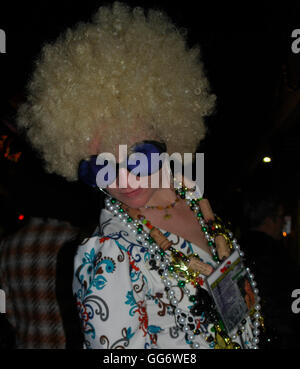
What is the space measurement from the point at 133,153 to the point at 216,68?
3.25 metres

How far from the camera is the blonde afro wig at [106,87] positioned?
123 cm

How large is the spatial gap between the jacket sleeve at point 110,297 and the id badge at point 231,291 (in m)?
0.28

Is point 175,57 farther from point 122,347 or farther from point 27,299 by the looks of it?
point 27,299

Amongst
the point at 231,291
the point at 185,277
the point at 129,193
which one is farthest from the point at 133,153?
the point at 231,291

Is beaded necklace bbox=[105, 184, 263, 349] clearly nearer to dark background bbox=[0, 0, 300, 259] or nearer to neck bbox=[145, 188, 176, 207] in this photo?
neck bbox=[145, 188, 176, 207]

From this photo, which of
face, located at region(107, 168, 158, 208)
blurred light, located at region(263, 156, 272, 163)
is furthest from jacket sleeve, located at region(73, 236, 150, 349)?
blurred light, located at region(263, 156, 272, 163)

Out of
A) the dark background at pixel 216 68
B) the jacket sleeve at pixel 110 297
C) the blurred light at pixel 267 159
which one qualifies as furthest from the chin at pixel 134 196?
the blurred light at pixel 267 159

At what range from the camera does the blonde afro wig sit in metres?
1.23

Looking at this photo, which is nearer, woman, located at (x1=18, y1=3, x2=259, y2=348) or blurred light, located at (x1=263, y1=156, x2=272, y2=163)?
woman, located at (x1=18, y1=3, x2=259, y2=348)

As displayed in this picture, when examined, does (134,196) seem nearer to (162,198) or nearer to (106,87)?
(162,198)

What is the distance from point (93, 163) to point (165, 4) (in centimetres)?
237

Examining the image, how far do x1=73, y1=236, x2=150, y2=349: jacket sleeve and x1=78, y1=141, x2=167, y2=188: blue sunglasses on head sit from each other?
258 mm

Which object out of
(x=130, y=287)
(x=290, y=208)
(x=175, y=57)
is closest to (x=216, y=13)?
(x=175, y=57)

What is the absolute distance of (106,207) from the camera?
129cm
